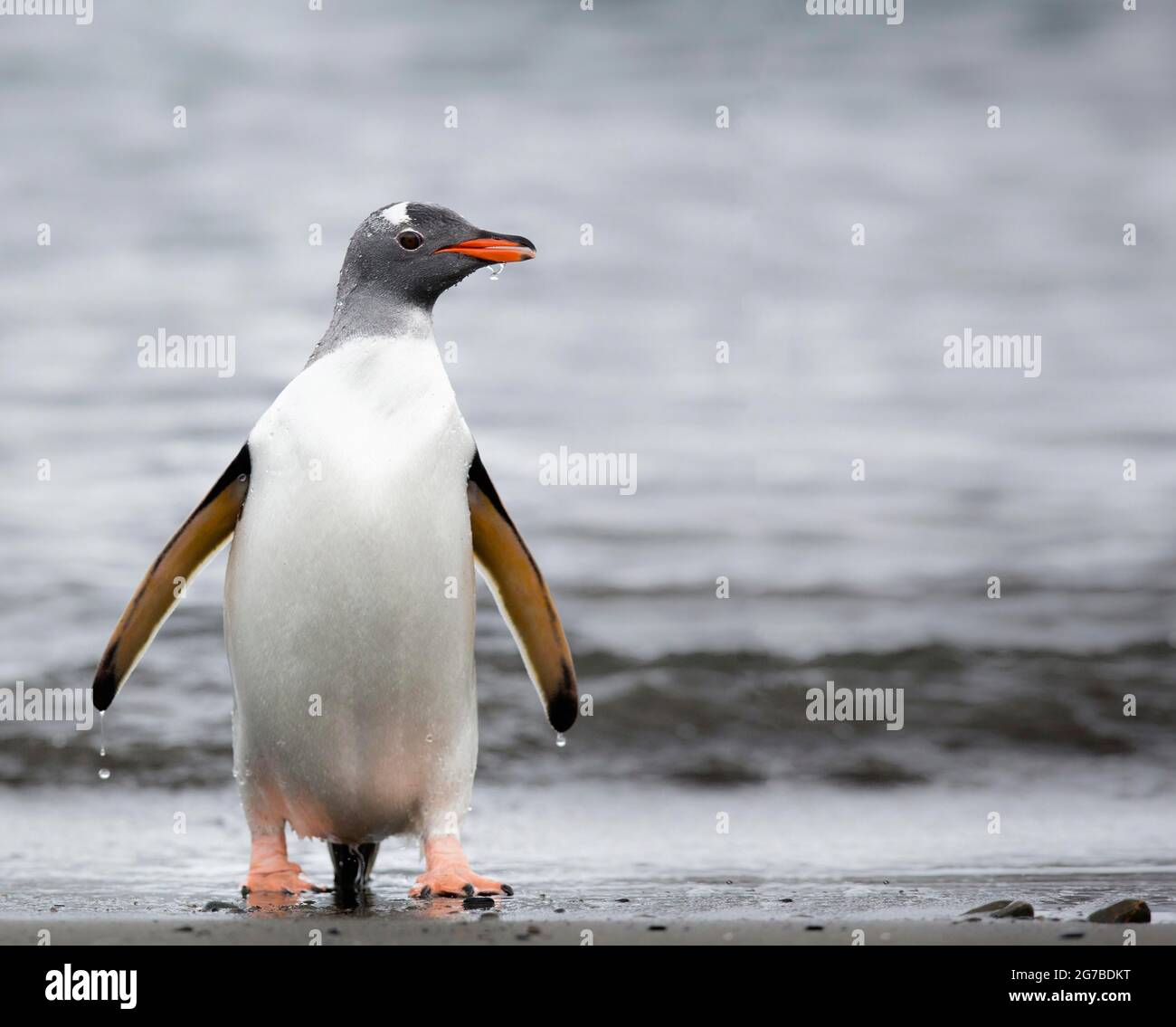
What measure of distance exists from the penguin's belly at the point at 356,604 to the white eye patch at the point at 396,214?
364mm

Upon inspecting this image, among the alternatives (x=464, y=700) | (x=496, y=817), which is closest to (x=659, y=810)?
(x=496, y=817)

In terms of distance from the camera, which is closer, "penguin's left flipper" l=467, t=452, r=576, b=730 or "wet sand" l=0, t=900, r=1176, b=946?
"wet sand" l=0, t=900, r=1176, b=946

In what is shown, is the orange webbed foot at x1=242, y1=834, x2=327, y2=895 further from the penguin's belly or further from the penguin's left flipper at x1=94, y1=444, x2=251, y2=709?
the penguin's left flipper at x1=94, y1=444, x2=251, y2=709

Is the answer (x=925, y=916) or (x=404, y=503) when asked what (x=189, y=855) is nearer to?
(x=404, y=503)

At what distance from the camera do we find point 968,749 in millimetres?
7070

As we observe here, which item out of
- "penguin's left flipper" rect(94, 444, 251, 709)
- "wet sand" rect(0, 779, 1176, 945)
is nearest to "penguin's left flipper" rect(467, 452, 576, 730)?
"wet sand" rect(0, 779, 1176, 945)

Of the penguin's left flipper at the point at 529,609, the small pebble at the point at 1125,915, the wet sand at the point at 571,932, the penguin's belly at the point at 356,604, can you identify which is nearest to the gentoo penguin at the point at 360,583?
the penguin's belly at the point at 356,604

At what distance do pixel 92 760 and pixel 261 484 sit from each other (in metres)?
3.28

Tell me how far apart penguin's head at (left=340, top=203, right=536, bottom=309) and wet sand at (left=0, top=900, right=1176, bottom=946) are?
68.3 inches

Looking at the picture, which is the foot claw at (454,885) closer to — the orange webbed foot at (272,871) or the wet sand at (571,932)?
the orange webbed foot at (272,871)

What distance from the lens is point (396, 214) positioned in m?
4.12

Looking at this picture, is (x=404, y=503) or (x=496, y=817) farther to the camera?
(x=496, y=817)

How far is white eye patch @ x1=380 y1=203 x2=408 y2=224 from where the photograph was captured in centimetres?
409

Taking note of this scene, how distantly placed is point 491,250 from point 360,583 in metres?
0.97
